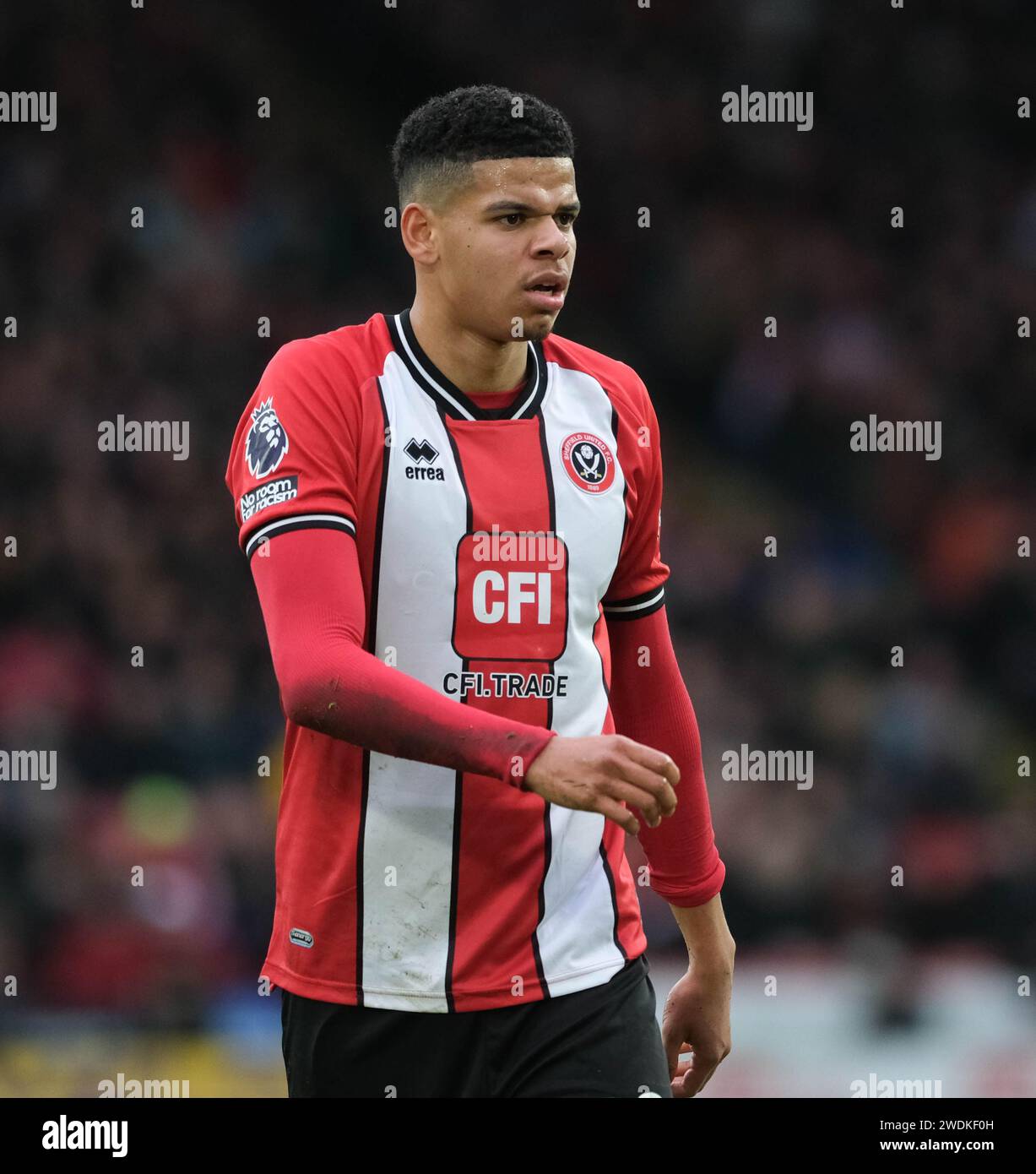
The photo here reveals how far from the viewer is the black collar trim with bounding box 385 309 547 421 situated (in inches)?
107

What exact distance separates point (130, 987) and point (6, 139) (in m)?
4.30

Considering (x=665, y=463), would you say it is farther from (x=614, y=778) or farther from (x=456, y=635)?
(x=614, y=778)

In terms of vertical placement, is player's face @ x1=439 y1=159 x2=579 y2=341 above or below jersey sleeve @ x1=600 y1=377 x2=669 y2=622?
above

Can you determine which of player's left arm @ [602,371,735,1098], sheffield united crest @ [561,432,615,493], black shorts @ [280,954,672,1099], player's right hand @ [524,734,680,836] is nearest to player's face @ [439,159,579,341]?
sheffield united crest @ [561,432,615,493]

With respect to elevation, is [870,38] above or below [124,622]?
above

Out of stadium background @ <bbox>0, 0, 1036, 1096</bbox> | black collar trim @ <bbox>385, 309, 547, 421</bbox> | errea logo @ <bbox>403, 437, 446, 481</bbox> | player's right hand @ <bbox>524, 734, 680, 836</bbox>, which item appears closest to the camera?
player's right hand @ <bbox>524, 734, 680, 836</bbox>

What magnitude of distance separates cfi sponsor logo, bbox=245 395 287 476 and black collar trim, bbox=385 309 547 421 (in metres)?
0.26

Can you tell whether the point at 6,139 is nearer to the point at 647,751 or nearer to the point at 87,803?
the point at 87,803

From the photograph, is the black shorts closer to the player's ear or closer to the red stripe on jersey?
the red stripe on jersey

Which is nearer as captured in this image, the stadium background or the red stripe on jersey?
the red stripe on jersey

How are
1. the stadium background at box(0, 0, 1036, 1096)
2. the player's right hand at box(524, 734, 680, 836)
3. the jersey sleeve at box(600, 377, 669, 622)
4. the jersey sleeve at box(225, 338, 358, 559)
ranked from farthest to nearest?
the stadium background at box(0, 0, 1036, 1096) < the jersey sleeve at box(600, 377, 669, 622) < the jersey sleeve at box(225, 338, 358, 559) < the player's right hand at box(524, 734, 680, 836)

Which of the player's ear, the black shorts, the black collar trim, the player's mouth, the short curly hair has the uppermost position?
the short curly hair

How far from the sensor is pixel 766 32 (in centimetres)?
887
